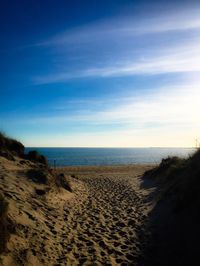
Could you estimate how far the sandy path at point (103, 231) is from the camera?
739cm

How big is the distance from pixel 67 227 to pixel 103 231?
4.12 ft

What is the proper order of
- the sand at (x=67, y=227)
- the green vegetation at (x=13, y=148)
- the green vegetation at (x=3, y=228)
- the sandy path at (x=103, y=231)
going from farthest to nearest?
the green vegetation at (x=13, y=148) < the sandy path at (x=103, y=231) < the sand at (x=67, y=227) < the green vegetation at (x=3, y=228)

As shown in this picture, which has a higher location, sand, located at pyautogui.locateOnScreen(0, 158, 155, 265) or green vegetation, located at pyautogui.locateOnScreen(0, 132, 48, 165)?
green vegetation, located at pyautogui.locateOnScreen(0, 132, 48, 165)

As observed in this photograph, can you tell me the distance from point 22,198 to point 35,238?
3.10m

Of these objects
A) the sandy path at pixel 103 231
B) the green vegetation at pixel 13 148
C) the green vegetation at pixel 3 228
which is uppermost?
the green vegetation at pixel 13 148

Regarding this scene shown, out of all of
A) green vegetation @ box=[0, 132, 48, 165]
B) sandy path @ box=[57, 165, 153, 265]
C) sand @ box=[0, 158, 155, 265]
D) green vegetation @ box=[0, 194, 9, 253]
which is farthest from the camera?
green vegetation @ box=[0, 132, 48, 165]

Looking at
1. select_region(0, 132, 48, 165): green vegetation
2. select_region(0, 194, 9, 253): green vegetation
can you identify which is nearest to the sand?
select_region(0, 194, 9, 253): green vegetation

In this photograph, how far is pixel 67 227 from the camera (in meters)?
9.77

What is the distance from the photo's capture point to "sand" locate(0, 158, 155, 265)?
7.10 metres

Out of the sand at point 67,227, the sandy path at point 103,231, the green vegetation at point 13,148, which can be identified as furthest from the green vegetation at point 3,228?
the green vegetation at point 13,148

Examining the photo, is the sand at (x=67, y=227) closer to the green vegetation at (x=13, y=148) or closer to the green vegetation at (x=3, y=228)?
the green vegetation at (x=3, y=228)

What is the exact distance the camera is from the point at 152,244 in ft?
27.1

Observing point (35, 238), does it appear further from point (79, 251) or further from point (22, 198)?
point (22, 198)

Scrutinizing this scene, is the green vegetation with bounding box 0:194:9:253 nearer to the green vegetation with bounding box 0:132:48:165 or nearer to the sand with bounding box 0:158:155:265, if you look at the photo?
the sand with bounding box 0:158:155:265
